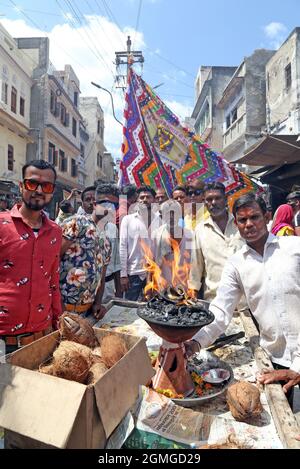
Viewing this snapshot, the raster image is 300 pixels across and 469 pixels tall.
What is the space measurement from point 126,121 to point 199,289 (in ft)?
11.9

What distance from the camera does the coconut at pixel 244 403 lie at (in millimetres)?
1649

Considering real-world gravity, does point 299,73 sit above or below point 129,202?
above

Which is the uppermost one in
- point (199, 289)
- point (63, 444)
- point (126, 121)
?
point (126, 121)

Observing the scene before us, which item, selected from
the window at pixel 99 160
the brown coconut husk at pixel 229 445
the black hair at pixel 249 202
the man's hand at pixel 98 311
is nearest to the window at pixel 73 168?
the window at pixel 99 160

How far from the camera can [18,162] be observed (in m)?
19.9

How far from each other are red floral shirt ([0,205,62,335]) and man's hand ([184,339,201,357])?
1078 millimetres

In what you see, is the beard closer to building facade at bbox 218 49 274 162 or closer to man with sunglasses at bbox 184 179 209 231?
man with sunglasses at bbox 184 179 209 231

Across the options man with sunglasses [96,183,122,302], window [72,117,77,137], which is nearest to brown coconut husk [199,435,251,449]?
man with sunglasses [96,183,122,302]

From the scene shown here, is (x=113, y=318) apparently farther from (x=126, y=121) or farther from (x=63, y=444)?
(x=126, y=121)

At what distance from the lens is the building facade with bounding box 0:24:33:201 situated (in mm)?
17312

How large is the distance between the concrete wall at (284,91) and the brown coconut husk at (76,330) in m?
13.4

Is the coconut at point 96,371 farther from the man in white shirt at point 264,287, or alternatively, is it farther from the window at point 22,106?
the window at point 22,106
